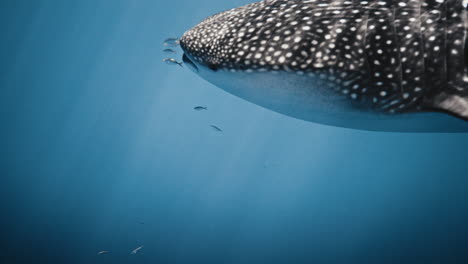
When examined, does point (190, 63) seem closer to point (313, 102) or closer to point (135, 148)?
point (313, 102)

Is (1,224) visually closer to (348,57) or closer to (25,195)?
(25,195)

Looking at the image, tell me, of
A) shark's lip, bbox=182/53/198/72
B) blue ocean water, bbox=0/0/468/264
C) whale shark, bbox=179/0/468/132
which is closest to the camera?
whale shark, bbox=179/0/468/132

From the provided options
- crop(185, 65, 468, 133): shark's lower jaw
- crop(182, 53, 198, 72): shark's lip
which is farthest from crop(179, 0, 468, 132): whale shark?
crop(182, 53, 198, 72): shark's lip

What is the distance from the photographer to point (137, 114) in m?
25.1

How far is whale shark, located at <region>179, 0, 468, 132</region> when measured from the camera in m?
1.39

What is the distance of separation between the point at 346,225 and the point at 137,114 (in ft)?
64.9

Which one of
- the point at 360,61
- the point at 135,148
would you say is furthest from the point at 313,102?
the point at 135,148

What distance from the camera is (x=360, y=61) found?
1.44m

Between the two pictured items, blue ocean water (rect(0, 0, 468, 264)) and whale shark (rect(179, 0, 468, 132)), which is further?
blue ocean water (rect(0, 0, 468, 264))

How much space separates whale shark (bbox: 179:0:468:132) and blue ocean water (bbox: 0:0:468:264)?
460 inches

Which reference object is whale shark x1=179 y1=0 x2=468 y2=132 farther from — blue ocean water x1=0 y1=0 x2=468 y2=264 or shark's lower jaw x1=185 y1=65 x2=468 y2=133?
blue ocean water x1=0 y1=0 x2=468 y2=264

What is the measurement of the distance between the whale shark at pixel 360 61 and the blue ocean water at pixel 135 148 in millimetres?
11671

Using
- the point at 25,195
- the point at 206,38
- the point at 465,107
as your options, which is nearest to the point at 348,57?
the point at 465,107

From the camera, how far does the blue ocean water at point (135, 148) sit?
48.6ft
